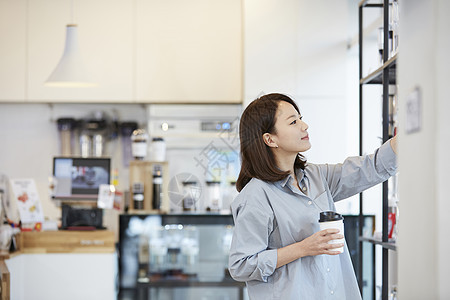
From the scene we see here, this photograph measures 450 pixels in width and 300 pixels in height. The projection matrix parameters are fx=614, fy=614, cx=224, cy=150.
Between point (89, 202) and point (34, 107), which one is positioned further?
point (34, 107)

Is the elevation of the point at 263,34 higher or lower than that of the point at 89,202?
higher

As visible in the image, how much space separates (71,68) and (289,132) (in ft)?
6.95

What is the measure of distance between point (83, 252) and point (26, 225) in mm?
427

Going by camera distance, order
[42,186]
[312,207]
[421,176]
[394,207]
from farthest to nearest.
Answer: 1. [42,186]
2. [394,207]
3. [312,207]
4. [421,176]

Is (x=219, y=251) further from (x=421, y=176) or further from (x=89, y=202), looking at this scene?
(x=421, y=176)

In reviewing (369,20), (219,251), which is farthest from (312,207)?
(369,20)

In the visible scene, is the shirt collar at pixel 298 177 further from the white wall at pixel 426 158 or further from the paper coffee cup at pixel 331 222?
the white wall at pixel 426 158

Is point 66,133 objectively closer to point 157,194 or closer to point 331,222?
point 157,194

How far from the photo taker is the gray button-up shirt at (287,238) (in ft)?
5.74

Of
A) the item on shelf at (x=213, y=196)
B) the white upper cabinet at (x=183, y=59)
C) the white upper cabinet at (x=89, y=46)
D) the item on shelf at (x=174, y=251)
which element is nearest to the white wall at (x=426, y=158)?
the item on shelf at (x=174, y=251)

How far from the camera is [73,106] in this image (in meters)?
4.94

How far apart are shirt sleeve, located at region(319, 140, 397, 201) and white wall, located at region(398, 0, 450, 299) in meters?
0.36

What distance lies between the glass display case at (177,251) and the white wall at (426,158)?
8.04 ft

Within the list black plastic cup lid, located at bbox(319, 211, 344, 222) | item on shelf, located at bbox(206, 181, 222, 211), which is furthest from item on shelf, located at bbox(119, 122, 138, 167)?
black plastic cup lid, located at bbox(319, 211, 344, 222)
